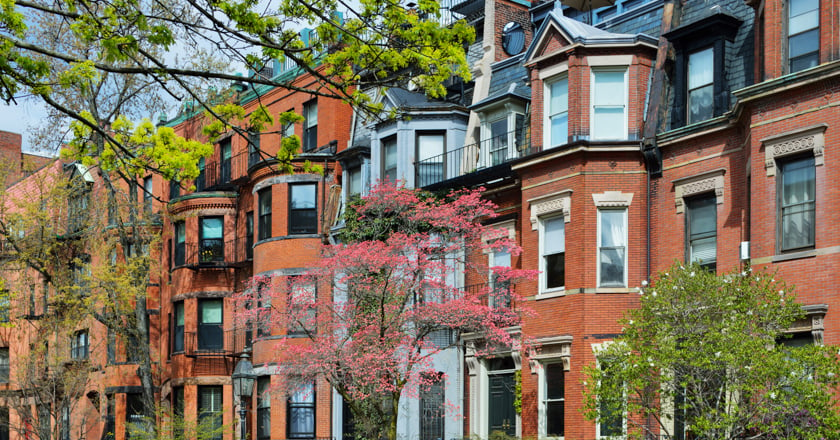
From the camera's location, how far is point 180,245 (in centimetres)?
4722

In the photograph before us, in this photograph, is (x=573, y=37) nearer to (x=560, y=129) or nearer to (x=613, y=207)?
(x=560, y=129)

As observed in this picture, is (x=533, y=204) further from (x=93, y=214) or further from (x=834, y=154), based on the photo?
(x=93, y=214)

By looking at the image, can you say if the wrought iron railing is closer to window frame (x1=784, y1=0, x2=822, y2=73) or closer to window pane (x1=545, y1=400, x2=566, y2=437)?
window pane (x1=545, y1=400, x2=566, y2=437)

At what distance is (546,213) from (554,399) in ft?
15.4

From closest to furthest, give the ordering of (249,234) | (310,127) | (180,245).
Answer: (310,127)
(249,234)
(180,245)

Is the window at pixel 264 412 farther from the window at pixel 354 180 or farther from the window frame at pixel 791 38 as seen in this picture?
the window frame at pixel 791 38

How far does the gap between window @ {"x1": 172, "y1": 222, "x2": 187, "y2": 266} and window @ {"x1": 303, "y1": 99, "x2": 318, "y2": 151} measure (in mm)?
7503

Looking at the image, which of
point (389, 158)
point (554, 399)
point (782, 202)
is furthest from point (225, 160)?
point (782, 202)

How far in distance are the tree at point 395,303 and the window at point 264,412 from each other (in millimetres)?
8008

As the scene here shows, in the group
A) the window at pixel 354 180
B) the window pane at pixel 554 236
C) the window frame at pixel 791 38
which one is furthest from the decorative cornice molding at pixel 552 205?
the window at pixel 354 180

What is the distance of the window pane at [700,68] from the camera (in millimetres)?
27375

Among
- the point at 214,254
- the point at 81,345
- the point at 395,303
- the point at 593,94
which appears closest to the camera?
the point at 593,94

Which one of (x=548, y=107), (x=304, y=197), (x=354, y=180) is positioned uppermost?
(x=548, y=107)

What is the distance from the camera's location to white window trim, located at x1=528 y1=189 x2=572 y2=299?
29188mm
